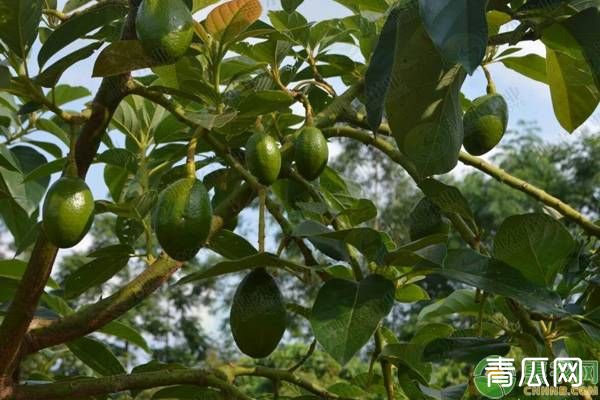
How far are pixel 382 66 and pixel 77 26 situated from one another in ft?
1.16

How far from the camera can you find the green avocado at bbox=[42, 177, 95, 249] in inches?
31.8

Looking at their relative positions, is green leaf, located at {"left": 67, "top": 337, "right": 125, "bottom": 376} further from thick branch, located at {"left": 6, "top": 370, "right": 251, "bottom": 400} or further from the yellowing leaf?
the yellowing leaf

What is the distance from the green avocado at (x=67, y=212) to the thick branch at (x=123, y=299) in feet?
0.26

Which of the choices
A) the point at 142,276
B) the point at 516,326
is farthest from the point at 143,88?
the point at 516,326

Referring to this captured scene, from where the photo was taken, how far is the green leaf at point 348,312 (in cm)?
72

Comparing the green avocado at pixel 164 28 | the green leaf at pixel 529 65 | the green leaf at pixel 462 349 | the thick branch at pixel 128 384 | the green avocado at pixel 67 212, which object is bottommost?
the thick branch at pixel 128 384

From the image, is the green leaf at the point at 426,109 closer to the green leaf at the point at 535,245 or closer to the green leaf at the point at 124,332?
the green leaf at the point at 535,245

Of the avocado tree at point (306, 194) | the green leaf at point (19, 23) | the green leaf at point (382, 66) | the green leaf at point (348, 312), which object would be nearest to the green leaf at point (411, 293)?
the avocado tree at point (306, 194)

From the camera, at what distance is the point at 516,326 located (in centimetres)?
105

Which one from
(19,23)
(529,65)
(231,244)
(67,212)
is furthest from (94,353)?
(529,65)

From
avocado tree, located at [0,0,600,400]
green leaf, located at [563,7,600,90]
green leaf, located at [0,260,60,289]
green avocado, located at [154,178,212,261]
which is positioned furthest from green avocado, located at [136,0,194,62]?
green leaf, located at [0,260,60,289]

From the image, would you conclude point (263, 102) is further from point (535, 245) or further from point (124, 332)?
point (124, 332)

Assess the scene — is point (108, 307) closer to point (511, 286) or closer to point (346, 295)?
point (346, 295)

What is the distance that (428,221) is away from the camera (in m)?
0.98
